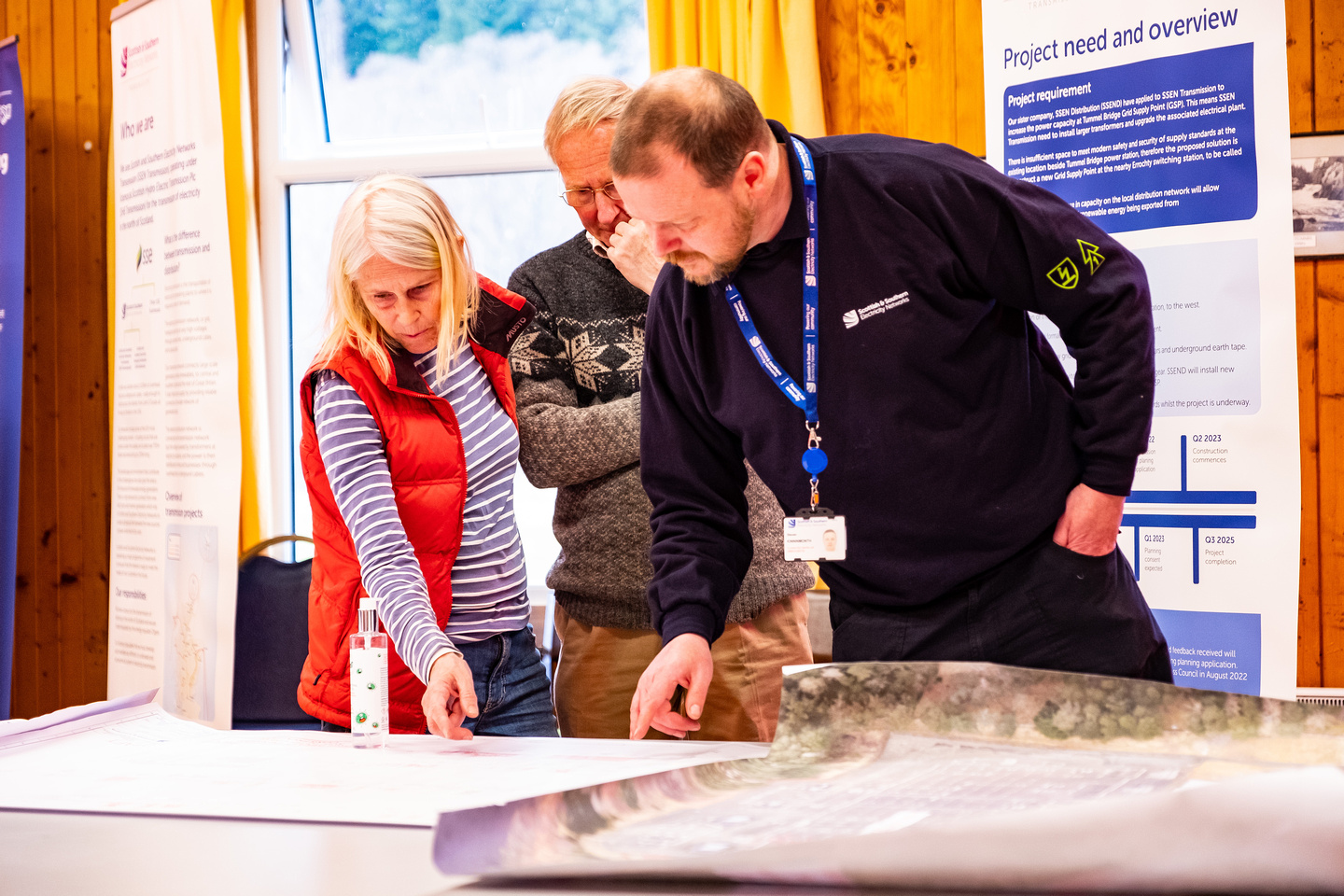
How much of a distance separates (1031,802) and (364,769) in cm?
73

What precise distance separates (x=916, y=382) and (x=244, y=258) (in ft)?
9.76

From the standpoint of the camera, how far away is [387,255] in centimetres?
161

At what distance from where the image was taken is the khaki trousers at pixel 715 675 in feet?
6.04

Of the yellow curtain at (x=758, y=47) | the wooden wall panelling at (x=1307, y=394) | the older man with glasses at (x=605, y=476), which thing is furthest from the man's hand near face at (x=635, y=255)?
the wooden wall panelling at (x=1307, y=394)

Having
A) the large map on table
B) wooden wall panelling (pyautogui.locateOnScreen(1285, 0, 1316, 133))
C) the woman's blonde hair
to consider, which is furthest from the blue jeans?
wooden wall panelling (pyautogui.locateOnScreen(1285, 0, 1316, 133))

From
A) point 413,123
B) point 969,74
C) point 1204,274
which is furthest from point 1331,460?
point 413,123

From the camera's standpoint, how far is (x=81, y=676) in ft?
12.8

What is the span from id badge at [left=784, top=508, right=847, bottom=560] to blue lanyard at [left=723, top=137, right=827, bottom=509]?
3cm

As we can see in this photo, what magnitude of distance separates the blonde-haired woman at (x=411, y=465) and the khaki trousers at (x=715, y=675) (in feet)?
0.60

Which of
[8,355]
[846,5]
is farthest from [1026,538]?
[8,355]

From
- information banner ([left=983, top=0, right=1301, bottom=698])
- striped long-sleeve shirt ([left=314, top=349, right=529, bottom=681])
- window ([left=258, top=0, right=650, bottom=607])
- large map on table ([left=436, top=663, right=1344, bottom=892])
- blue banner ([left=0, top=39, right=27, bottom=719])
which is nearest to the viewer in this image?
large map on table ([left=436, top=663, right=1344, bottom=892])

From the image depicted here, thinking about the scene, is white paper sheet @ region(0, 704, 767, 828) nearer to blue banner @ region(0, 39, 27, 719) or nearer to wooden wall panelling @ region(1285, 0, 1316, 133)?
blue banner @ region(0, 39, 27, 719)

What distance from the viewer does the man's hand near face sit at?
1.75m

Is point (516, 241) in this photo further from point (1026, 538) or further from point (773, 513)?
point (1026, 538)
